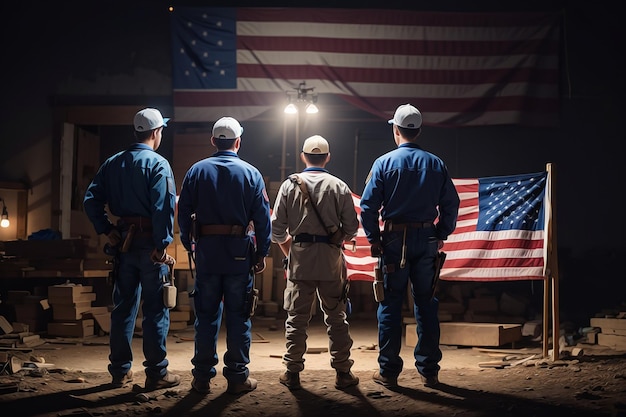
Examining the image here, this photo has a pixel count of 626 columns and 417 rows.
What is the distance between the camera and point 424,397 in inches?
242

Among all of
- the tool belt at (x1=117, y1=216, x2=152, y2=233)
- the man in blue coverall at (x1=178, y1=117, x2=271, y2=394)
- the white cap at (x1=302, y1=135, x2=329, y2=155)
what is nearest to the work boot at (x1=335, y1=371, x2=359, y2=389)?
the man in blue coverall at (x1=178, y1=117, x2=271, y2=394)

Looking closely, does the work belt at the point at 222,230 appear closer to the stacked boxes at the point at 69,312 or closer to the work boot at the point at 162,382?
the work boot at the point at 162,382

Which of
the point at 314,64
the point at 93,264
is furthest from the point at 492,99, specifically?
the point at 93,264

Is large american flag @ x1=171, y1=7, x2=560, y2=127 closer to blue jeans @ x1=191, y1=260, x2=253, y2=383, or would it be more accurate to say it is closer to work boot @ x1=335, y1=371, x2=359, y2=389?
blue jeans @ x1=191, y1=260, x2=253, y2=383

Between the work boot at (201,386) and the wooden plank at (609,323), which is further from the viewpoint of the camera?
the wooden plank at (609,323)

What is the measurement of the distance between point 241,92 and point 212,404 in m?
6.33

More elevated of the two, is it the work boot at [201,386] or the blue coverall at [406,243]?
the blue coverall at [406,243]

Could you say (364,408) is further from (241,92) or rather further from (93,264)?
(241,92)

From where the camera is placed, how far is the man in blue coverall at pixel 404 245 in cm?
655

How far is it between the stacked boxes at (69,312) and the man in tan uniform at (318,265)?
166 inches

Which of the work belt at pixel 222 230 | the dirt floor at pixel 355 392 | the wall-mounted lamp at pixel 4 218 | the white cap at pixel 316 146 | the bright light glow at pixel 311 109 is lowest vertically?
the dirt floor at pixel 355 392

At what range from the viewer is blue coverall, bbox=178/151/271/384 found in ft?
20.6

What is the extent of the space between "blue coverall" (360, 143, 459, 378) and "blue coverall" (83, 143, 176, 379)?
5.80 feet

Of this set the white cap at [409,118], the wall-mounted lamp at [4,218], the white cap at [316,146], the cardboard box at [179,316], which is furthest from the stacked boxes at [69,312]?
the white cap at [409,118]
